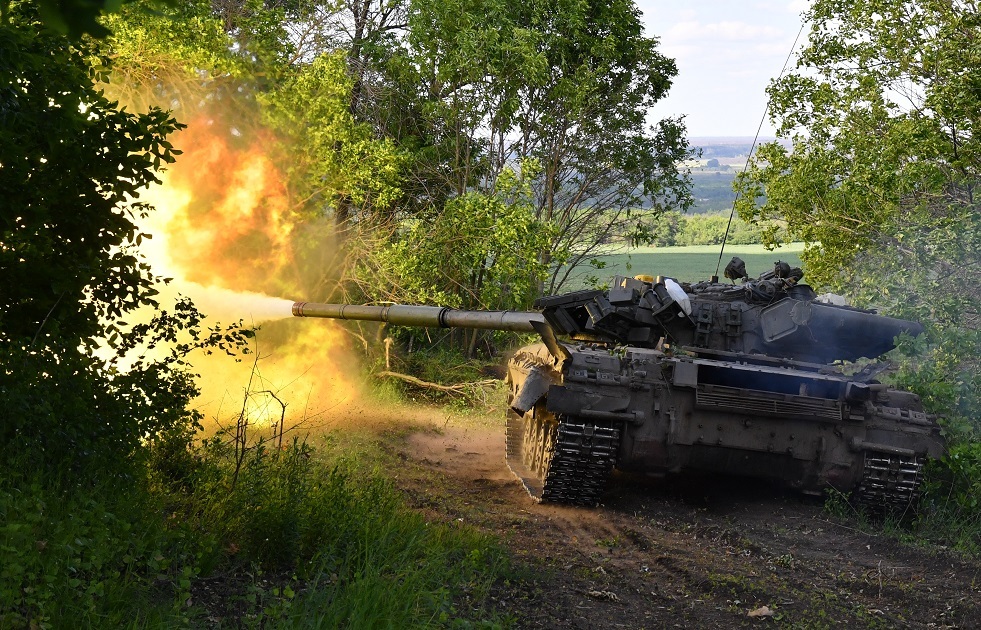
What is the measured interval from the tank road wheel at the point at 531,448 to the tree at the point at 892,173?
4.78 metres

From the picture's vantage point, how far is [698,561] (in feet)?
29.6

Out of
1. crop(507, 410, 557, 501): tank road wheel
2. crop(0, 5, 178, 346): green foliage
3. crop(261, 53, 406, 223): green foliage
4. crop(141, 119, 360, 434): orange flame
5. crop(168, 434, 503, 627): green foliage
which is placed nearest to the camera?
crop(168, 434, 503, 627): green foliage

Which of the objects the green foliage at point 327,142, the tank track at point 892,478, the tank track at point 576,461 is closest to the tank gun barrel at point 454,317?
the tank track at point 576,461

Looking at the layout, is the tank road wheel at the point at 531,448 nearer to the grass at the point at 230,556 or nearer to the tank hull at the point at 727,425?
the tank hull at the point at 727,425

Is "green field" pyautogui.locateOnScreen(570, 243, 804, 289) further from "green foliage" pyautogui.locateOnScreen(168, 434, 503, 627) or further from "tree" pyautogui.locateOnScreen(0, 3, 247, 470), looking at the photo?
"tree" pyautogui.locateOnScreen(0, 3, 247, 470)

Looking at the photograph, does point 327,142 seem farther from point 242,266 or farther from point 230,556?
point 230,556

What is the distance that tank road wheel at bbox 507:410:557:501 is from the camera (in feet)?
38.3

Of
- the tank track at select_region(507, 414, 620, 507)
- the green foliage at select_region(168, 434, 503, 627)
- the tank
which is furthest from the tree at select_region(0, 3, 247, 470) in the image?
the tank track at select_region(507, 414, 620, 507)

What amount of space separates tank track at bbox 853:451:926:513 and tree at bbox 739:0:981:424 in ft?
8.63

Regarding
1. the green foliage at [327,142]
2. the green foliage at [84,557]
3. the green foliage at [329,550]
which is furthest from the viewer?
the green foliage at [327,142]

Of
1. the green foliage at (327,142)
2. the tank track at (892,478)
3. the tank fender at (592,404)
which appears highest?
the green foliage at (327,142)

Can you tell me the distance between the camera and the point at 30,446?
6.49 metres

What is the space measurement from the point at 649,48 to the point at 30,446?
20820 millimetres

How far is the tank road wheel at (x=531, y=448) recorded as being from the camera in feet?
38.3
